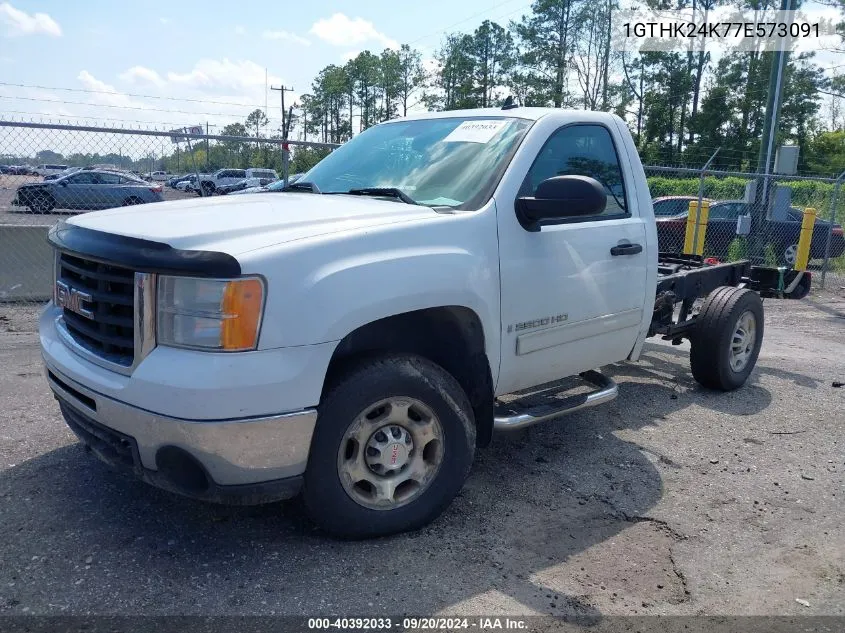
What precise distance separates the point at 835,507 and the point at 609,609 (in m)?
1.82

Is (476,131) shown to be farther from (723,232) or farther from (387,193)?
(723,232)

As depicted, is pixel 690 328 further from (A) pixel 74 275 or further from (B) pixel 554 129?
(A) pixel 74 275

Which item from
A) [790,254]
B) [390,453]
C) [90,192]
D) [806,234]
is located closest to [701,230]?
[806,234]

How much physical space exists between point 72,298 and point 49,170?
18.3 feet

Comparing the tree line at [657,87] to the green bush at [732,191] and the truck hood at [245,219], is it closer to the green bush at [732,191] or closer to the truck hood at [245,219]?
the green bush at [732,191]

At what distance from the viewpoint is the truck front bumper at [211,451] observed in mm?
2713

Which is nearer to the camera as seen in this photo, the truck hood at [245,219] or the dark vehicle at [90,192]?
the truck hood at [245,219]

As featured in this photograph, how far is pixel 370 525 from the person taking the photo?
3.19 meters

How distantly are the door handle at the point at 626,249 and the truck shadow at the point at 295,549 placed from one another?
4.20 feet

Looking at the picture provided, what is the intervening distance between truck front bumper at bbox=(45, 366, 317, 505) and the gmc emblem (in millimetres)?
358

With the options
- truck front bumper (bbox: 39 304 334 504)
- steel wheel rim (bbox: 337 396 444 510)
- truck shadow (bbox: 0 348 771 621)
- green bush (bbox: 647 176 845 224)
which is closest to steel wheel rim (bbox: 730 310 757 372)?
truck shadow (bbox: 0 348 771 621)

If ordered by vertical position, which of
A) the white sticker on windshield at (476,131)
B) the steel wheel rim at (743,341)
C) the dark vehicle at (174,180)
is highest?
the white sticker on windshield at (476,131)

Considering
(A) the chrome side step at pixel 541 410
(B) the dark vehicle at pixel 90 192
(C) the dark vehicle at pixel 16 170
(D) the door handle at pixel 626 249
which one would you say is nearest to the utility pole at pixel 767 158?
(D) the door handle at pixel 626 249

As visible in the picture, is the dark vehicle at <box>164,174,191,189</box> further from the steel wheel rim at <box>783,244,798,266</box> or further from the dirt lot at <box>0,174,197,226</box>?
the steel wheel rim at <box>783,244,798,266</box>
